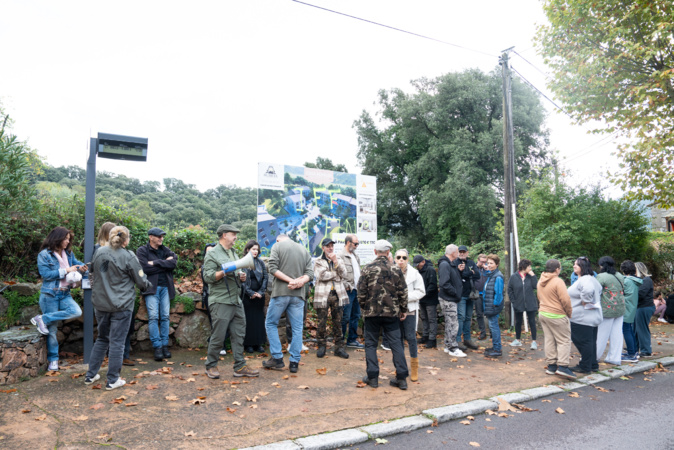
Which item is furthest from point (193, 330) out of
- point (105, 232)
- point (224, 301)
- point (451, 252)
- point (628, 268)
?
point (628, 268)

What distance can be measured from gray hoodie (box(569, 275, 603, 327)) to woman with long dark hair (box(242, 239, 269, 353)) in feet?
17.2

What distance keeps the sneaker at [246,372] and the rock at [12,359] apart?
2780mm

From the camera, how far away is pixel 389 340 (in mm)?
5641

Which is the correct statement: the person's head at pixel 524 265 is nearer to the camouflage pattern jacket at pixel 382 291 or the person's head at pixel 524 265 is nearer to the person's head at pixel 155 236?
the camouflage pattern jacket at pixel 382 291

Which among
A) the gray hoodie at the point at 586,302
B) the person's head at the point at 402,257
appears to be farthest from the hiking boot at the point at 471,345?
the person's head at the point at 402,257

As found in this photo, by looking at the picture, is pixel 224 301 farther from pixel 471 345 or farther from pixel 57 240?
pixel 471 345

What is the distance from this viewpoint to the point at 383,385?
5.73 meters

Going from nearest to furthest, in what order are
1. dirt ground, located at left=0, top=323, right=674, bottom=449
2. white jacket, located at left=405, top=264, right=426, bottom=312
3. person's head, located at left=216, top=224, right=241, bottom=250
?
1. dirt ground, located at left=0, top=323, right=674, bottom=449
2. person's head, located at left=216, top=224, right=241, bottom=250
3. white jacket, located at left=405, top=264, right=426, bottom=312

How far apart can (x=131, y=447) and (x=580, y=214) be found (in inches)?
626

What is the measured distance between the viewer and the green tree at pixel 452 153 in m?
24.1

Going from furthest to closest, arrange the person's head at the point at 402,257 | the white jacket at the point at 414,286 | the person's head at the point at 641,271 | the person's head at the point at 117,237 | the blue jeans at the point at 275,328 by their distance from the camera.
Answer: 1. the person's head at the point at 641,271
2. the white jacket at the point at 414,286
3. the person's head at the point at 402,257
4. the blue jeans at the point at 275,328
5. the person's head at the point at 117,237

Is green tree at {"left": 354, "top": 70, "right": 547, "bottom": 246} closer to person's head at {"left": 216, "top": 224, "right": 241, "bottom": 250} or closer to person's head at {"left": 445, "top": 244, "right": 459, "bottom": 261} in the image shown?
person's head at {"left": 445, "top": 244, "right": 459, "bottom": 261}

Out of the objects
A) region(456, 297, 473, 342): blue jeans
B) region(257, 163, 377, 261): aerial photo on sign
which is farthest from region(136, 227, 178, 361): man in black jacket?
region(456, 297, 473, 342): blue jeans

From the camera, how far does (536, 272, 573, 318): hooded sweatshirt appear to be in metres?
6.41
